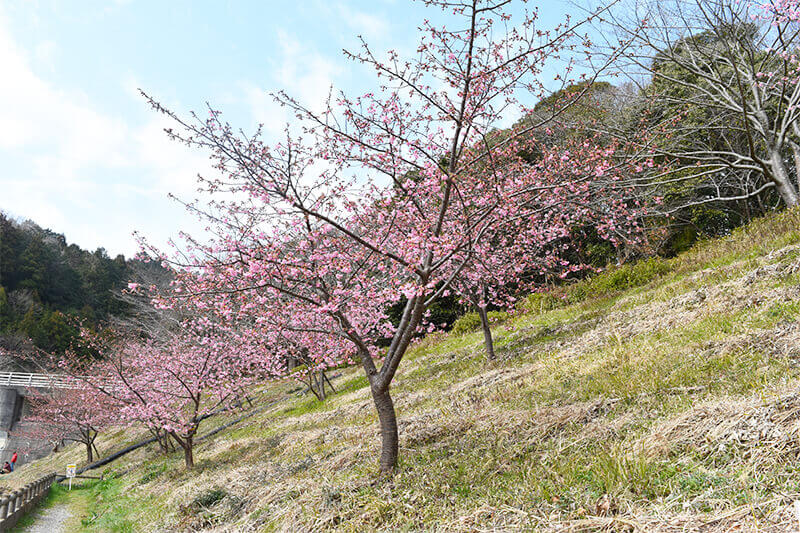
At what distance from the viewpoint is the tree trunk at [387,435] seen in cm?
500

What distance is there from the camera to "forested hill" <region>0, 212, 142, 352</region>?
129ft

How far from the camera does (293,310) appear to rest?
6387mm

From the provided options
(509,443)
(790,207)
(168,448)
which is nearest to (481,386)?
(509,443)

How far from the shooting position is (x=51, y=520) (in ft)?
34.9

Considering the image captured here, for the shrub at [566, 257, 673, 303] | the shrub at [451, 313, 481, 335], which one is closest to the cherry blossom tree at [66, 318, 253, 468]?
the shrub at [451, 313, 481, 335]

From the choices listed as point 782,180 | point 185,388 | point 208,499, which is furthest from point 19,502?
point 782,180

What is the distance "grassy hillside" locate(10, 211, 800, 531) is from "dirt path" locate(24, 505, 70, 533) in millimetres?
477

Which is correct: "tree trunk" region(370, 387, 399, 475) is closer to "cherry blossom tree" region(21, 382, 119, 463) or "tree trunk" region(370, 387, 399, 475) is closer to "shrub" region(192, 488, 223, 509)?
"shrub" region(192, 488, 223, 509)

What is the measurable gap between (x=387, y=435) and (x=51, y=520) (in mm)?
10759

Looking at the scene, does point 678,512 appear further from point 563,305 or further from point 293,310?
point 563,305

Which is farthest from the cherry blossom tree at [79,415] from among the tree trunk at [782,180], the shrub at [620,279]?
the tree trunk at [782,180]

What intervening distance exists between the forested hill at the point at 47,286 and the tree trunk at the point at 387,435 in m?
43.1

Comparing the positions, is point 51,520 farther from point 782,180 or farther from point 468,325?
point 782,180

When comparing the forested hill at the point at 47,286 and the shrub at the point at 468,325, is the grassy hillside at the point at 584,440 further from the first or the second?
the forested hill at the point at 47,286
